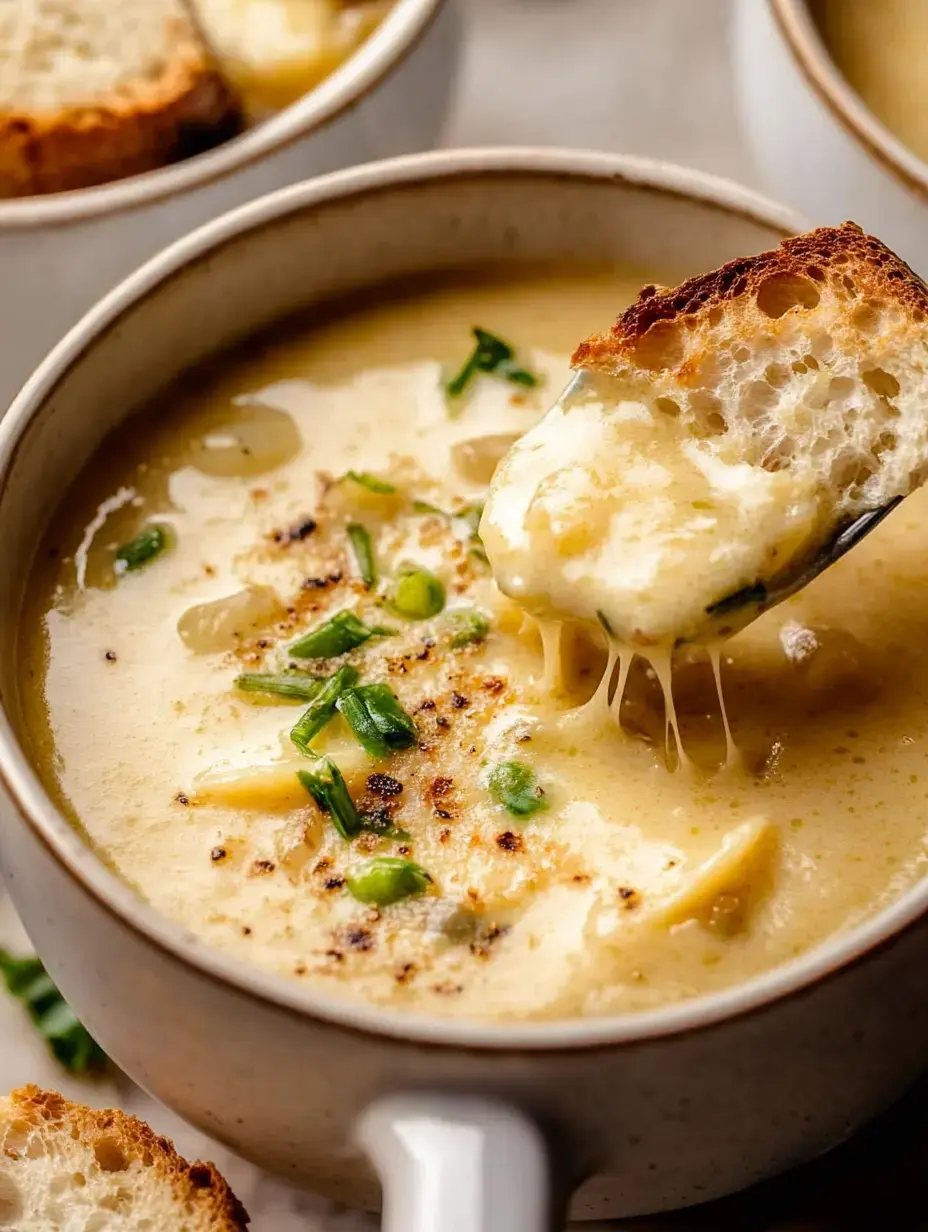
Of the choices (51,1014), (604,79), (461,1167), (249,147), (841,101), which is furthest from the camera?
(604,79)

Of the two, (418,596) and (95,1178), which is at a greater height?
(418,596)

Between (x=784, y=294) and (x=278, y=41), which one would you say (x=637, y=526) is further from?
(x=278, y=41)

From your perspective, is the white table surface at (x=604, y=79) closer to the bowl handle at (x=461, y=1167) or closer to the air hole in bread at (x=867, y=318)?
the air hole in bread at (x=867, y=318)

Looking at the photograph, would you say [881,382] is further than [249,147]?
No

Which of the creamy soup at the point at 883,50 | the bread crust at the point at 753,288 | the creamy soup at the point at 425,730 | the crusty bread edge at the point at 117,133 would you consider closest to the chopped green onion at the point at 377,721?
the creamy soup at the point at 425,730

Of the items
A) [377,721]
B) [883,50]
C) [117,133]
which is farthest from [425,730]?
[883,50]

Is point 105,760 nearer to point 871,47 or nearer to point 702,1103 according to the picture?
point 702,1103

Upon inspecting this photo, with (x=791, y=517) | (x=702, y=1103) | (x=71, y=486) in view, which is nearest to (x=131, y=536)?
(x=71, y=486)

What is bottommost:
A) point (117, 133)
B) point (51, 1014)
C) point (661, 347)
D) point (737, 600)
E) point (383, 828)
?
point (51, 1014)

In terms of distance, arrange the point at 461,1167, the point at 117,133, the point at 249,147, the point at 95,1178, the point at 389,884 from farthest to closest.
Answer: the point at 117,133, the point at 249,147, the point at 95,1178, the point at 389,884, the point at 461,1167
